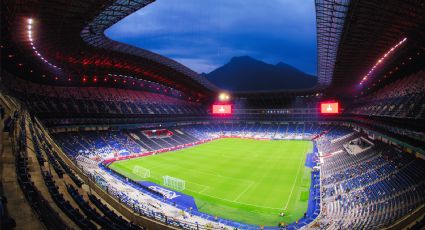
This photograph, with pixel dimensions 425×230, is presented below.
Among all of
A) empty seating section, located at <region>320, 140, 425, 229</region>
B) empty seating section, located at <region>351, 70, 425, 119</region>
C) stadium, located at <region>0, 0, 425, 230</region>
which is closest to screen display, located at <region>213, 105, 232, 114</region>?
stadium, located at <region>0, 0, 425, 230</region>

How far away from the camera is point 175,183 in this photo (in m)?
32.1

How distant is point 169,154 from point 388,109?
3790 cm

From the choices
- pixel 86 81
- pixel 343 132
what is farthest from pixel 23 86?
pixel 343 132

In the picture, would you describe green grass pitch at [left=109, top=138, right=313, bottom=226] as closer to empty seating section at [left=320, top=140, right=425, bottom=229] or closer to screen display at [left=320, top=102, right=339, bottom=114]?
empty seating section at [left=320, top=140, right=425, bottom=229]

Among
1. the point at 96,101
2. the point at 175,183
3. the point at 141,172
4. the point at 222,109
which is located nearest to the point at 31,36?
the point at 141,172

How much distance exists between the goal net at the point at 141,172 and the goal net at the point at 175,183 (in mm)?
3981

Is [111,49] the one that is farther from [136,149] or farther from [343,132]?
[343,132]

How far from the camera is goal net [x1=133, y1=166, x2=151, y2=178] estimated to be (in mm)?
35969

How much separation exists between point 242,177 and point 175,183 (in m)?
9.28

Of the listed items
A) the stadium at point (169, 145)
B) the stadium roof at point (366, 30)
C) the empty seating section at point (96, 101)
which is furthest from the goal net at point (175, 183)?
the stadium roof at point (366, 30)

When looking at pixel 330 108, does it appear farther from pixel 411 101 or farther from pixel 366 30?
pixel 366 30

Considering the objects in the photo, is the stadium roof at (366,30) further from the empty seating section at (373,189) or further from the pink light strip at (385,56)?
the empty seating section at (373,189)

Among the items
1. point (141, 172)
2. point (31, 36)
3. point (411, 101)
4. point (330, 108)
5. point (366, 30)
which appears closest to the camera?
point (366, 30)

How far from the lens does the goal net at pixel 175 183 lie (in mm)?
31125
